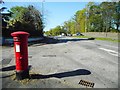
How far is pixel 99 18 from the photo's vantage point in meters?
92.6

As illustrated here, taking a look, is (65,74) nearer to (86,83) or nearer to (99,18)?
(86,83)

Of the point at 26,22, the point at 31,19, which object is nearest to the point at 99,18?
the point at 31,19

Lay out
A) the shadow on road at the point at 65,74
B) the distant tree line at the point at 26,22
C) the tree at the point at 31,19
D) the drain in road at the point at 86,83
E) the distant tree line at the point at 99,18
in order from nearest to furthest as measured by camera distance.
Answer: the drain in road at the point at 86,83
the shadow on road at the point at 65,74
the distant tree line at the point at 26,22
the tree at the point at 31,19
the distant tree line at the point at 99,18

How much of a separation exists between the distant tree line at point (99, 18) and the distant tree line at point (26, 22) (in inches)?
811

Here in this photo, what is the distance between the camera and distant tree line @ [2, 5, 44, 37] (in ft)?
117

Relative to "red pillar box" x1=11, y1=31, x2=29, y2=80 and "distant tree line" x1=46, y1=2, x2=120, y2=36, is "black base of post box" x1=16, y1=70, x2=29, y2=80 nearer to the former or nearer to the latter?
"red pillar box" x1=11, y1=31, x2=29, y2=80

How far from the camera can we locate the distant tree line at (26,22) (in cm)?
3569

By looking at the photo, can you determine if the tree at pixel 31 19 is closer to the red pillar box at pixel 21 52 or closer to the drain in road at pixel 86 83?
the red pillar box at pixel 21 52

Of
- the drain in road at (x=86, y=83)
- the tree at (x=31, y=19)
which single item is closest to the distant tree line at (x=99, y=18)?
the tree at (x=31, y=19)

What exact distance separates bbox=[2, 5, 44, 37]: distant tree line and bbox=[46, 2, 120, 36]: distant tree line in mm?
20601

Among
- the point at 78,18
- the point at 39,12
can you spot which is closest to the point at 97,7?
the point at 78,18

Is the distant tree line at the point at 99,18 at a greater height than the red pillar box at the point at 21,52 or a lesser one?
greater

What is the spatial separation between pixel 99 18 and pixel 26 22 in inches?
2023

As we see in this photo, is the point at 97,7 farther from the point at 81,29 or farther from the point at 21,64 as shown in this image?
the point at 21,64
